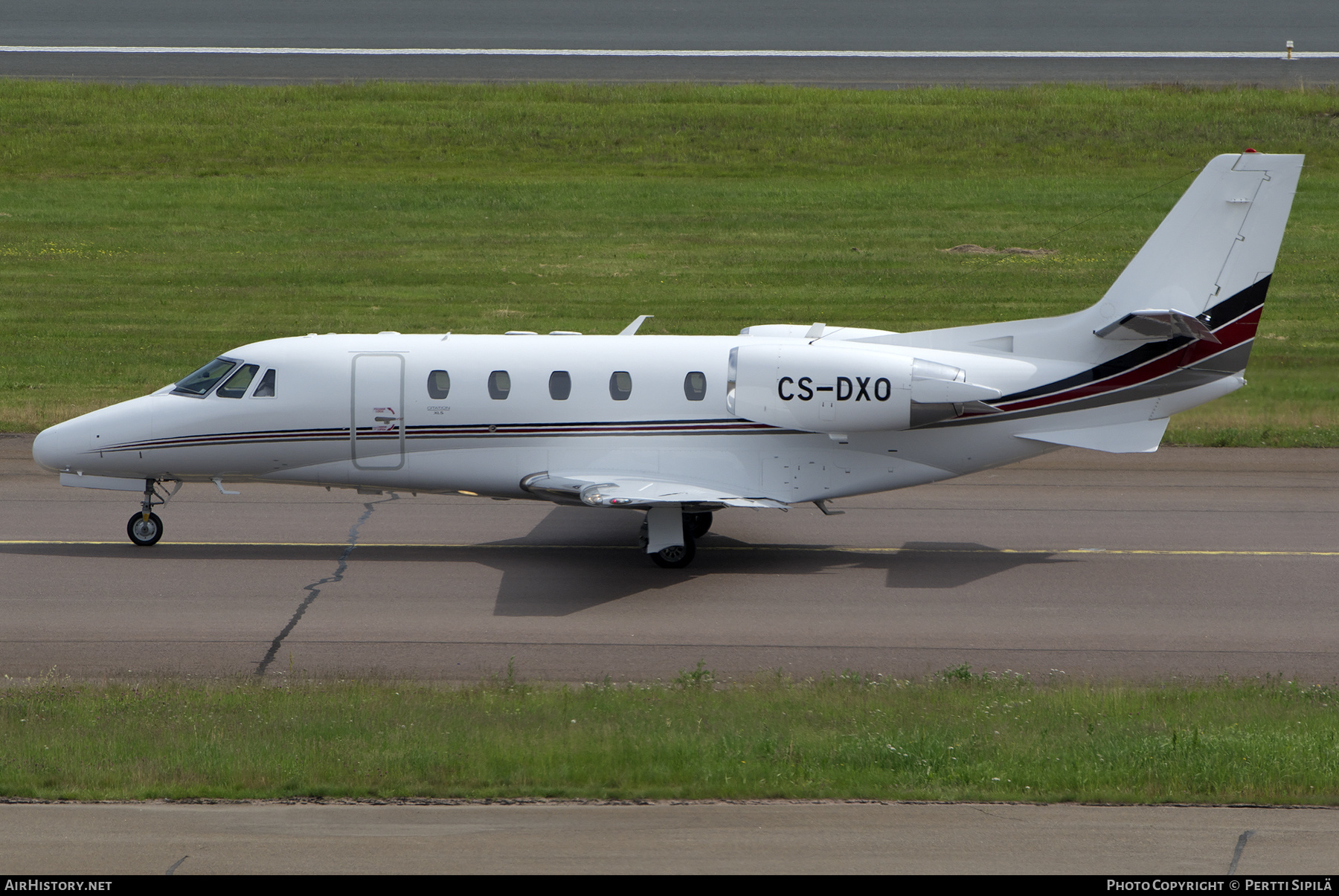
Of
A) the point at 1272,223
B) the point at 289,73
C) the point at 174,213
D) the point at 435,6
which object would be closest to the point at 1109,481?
the point at 1272,223

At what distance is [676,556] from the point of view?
19422 mm

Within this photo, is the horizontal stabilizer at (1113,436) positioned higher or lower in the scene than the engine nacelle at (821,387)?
lower

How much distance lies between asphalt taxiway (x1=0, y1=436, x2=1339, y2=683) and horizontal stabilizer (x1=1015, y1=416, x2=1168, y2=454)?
5.65 feet

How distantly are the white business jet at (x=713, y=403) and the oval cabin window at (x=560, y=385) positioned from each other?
Answer: 3 cm

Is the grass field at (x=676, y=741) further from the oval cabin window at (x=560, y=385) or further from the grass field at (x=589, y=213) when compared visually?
the grass field at (x=589, y=213)

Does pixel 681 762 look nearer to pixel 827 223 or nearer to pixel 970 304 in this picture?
pixel 970 304

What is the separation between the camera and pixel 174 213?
4431 cm

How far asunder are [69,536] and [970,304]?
24.0 metres

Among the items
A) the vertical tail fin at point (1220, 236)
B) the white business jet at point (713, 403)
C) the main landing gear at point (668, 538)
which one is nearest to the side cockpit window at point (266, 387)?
the white business jet at point (713, 403)

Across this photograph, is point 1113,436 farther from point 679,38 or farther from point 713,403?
point 679,38

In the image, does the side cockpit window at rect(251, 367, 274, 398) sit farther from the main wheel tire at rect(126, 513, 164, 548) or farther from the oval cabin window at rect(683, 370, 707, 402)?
the oval cabin window at rect(683, 370, 707, 402)

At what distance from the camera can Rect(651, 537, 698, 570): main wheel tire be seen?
19391 mm

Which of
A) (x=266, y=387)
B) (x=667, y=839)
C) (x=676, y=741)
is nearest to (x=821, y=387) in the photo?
(x=676, y=741)

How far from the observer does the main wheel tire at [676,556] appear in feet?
63.6
